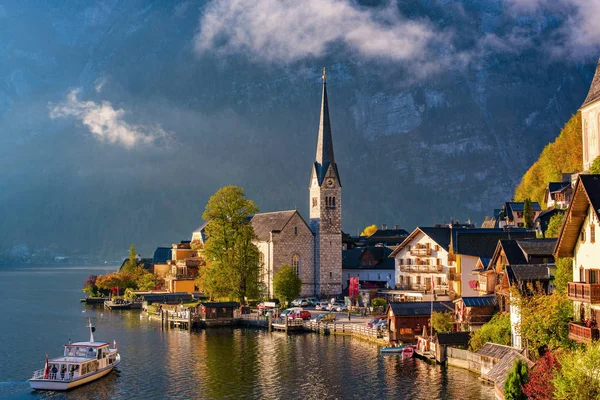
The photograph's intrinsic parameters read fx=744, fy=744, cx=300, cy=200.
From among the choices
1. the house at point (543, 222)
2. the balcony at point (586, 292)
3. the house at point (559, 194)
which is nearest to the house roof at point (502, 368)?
the balcony at point (586, 292)

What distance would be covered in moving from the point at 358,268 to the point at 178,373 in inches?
2516

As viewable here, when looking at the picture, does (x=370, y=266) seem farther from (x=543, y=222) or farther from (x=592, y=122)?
(x=592, y=122)

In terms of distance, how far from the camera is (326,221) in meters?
117

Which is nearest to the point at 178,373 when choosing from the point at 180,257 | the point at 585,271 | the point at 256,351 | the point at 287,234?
the point at 256,351

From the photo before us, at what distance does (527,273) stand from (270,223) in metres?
67.8

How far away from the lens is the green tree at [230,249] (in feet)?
327

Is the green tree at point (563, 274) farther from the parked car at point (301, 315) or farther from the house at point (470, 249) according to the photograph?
→ the parked car at point (301, 315)

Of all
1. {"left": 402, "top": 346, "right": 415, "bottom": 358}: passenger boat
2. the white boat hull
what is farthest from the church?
the white boat hull

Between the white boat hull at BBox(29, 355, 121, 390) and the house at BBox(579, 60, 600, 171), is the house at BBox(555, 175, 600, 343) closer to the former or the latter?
the house at BBox(579, 60, 600, 171)

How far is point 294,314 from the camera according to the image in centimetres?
8800

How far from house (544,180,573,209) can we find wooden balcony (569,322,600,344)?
168 feet

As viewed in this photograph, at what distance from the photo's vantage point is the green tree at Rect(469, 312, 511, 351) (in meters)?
55.6

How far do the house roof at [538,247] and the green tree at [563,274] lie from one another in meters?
9.52

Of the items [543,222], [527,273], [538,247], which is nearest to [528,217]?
[543,222]
